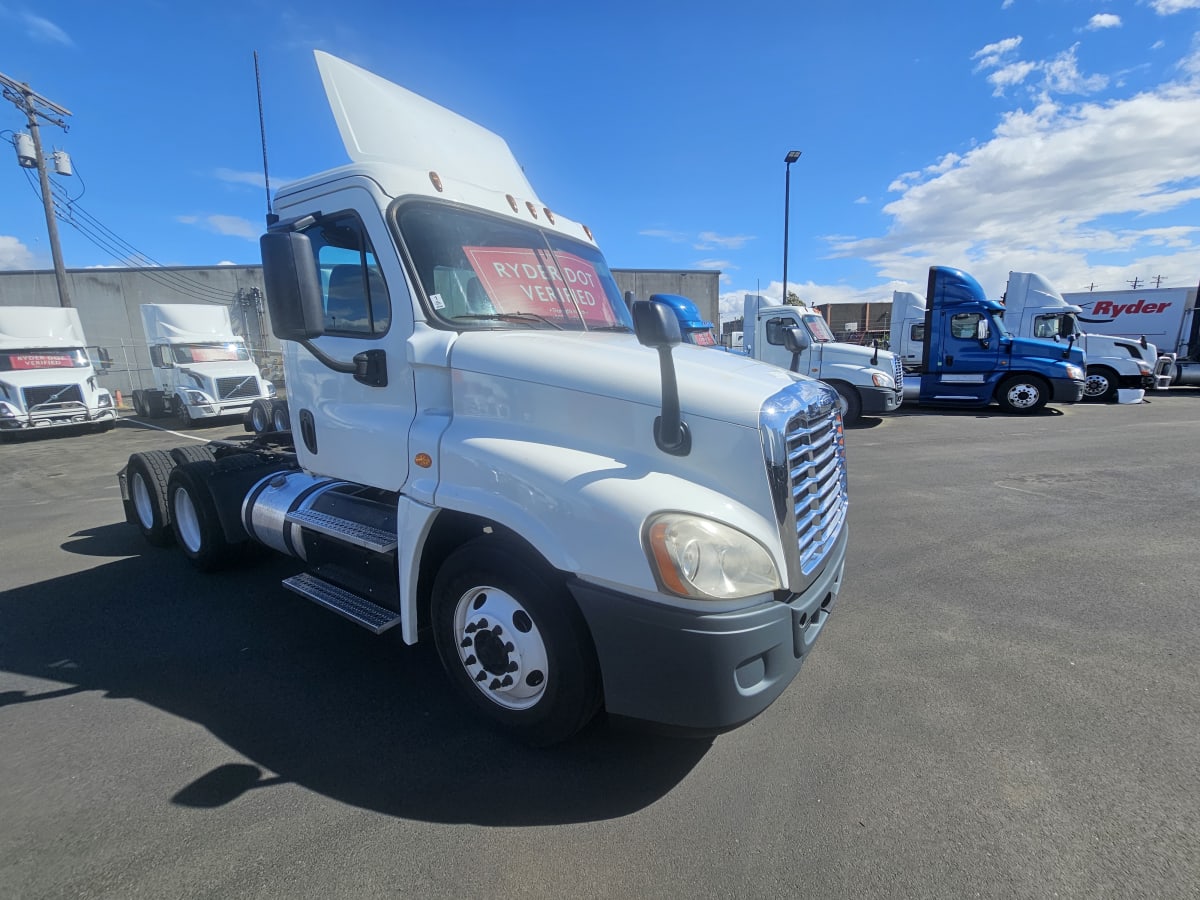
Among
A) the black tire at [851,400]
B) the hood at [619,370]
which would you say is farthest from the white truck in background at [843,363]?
the hood at [619,370]

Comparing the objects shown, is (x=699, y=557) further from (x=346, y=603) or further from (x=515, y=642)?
(x=346, y=603)

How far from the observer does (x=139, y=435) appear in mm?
14875

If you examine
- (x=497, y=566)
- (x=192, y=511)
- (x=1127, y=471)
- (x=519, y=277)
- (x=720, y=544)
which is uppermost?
(x=519, y=277)

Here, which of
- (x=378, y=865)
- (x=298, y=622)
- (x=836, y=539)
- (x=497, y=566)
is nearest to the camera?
(x=378, y=865)

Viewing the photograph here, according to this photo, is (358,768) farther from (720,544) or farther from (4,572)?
(4,572)

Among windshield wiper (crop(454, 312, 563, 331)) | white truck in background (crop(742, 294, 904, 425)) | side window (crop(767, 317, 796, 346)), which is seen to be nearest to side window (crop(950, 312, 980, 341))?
white truck in background (crop(742, 294, 904, 425))

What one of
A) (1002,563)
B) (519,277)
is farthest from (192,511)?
(1002,563)

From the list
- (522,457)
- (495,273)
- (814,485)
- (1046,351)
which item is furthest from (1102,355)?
(522,457)

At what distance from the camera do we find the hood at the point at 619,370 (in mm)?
2352

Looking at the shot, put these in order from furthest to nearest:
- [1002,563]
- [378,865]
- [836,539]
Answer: [1002,563], [836,539], [378,865]

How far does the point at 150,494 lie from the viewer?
211 inches

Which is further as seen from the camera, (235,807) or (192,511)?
(192,511)

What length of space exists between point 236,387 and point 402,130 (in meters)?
15.5

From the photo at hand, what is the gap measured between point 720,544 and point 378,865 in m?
1.65
